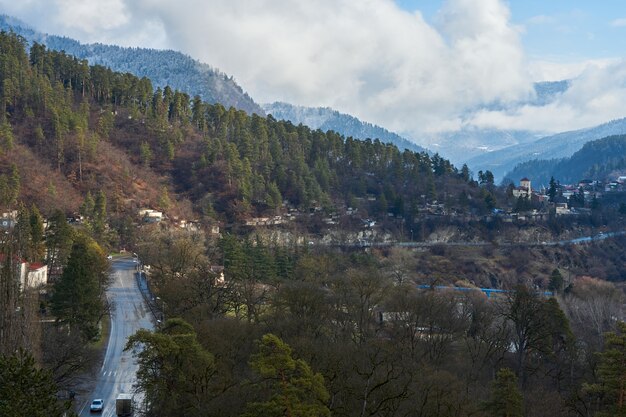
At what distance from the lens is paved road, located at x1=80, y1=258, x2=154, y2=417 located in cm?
2392

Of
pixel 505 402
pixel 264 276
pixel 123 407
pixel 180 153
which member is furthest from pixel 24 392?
pixel 180 153

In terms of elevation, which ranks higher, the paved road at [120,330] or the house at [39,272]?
the house at [39,272]

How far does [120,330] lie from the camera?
1254 inches

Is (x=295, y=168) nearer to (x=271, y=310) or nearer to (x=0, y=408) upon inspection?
(x=271, y=310)

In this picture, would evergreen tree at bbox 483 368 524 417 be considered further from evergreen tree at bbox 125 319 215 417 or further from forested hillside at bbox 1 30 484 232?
forested hillside at bbox 1 30 484 232

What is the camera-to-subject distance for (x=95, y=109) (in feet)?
229

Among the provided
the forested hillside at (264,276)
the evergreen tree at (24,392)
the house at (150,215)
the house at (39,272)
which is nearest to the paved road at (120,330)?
the forested hillside at (264,276)

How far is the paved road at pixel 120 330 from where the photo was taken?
23.9 m

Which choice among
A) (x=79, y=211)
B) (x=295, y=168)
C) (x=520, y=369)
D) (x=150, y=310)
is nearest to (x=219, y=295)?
(x=150, y=310)

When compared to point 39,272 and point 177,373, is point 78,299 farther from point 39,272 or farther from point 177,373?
point 177,373

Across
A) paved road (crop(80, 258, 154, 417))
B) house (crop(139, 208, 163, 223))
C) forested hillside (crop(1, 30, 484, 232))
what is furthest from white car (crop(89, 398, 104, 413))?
house (crop(139, 208, 163, 223))

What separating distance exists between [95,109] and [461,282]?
4134 cm

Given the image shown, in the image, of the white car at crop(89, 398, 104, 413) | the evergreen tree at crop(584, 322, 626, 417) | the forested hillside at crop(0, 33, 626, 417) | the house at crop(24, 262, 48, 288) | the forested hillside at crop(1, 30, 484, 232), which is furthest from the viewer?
the forested hillside at crop(1, 30, 484, 232)

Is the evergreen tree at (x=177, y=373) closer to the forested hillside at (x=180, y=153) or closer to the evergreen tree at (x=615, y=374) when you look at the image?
the evergreen tree at (x=615, y=374)
